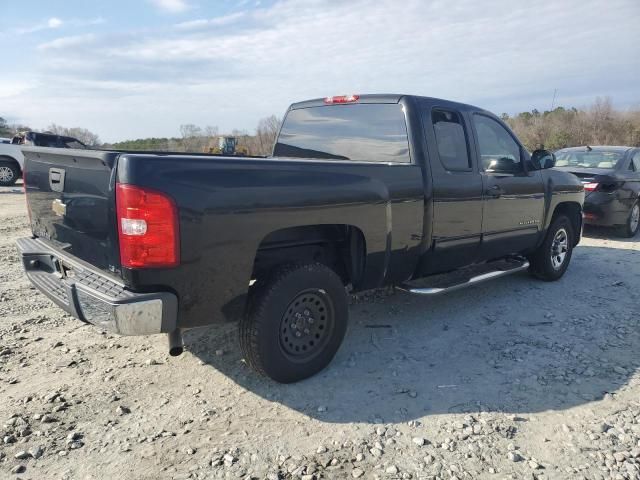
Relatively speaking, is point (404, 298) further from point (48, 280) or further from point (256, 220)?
point (48, 280)

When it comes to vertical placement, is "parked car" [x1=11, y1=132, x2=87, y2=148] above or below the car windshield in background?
above

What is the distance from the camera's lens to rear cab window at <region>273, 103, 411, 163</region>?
163 inches

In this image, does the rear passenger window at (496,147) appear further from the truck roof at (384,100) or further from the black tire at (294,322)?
the black tire at (294,322)

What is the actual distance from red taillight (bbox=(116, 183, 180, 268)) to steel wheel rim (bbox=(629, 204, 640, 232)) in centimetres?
896

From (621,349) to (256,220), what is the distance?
329 cm

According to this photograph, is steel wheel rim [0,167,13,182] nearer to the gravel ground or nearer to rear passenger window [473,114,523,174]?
the gravel ground

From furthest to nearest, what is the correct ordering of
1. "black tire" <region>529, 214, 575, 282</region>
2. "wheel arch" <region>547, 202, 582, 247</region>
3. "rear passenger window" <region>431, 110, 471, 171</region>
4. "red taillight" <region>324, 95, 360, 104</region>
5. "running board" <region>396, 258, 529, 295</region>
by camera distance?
1. "wheel arch" <region>547, 202, 582, 247</region>
2. "black tire" <region>529, 214, 575, 282</region>
3. "red taillight" <region>324, 95, 360, 104</region>
4. "rear passenger window" <region>431, 110, 471, 171</region>
5. "running board" <region>396, 258, 529, 295</region>

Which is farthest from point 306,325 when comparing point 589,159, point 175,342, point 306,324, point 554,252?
point 589,159

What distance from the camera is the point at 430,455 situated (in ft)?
8.67

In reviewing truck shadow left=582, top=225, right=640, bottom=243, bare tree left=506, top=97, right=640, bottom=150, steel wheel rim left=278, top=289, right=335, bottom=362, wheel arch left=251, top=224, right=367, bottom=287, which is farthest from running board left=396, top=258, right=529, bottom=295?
bare tree left=506, top=97, right=640, bottom=150

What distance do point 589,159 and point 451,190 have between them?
6.51 metres

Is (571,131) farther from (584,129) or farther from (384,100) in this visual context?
(384,100)

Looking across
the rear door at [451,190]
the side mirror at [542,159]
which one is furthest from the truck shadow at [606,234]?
the rear door at [451,190]

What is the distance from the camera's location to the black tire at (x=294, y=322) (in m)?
3.09
